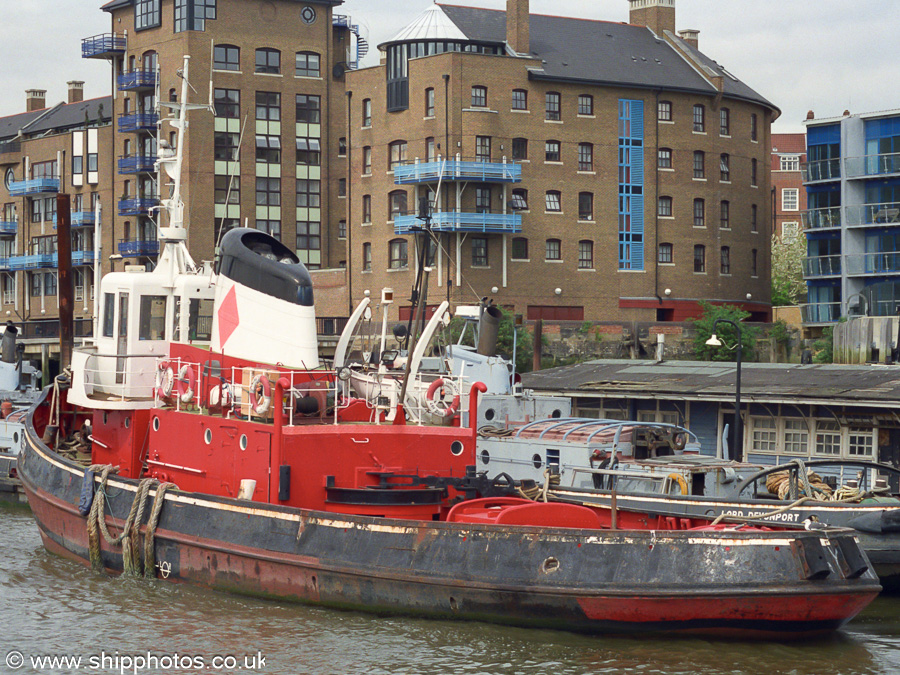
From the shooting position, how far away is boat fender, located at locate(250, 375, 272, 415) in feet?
68.0

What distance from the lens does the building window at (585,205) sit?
6725 cm

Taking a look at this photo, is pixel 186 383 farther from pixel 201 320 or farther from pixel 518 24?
pixel 518 24

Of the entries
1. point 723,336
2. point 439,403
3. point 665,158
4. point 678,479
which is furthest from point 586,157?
point 439,403

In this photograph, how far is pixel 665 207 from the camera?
69062 millimetres

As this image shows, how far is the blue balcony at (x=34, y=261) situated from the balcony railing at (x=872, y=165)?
51.6 m

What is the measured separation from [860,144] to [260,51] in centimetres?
3602

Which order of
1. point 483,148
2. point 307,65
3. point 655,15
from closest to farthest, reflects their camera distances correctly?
point 483,148
point 655,15
point 307,65

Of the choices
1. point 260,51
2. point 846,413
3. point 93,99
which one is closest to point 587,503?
point 846,413

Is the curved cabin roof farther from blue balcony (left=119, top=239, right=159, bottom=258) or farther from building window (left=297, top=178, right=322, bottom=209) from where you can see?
blue balcony (left=119, top=239, right=159, bottom=258)

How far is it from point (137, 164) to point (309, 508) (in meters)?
58.6

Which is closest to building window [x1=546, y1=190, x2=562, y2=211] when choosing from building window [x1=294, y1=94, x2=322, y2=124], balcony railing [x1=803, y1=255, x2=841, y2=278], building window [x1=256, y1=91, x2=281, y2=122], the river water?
balcony railing [x1=803, y1=255, x2=841, y2=278]

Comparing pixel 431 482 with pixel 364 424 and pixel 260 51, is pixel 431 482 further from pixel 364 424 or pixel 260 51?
pixel 260 51

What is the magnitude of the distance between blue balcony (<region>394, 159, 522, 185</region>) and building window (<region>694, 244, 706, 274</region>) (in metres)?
12.3

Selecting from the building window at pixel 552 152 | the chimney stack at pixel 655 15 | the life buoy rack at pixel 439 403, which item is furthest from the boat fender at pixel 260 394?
the chimney stack at pixel 655 15
